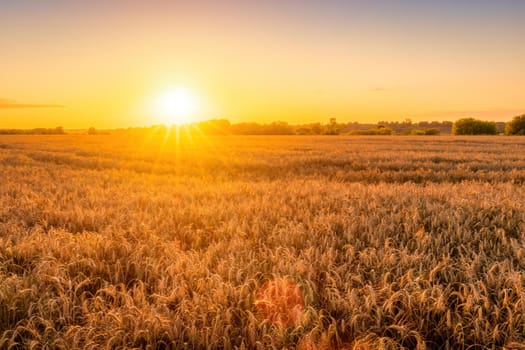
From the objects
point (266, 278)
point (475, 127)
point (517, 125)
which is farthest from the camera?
point (475, 127)

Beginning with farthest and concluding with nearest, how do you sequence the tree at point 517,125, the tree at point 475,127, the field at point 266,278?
the tree at point 475,127
the tree at point 517,125
the field at point 266,278

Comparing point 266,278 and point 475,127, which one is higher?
point 475,127

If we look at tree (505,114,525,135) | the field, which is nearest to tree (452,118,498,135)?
tree (505,114,525,135)

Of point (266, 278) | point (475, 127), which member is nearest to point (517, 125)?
point (475, 127)

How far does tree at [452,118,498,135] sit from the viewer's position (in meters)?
92.8

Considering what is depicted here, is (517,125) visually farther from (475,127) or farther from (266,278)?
(266,278)

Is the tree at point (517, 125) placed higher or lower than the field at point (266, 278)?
higher

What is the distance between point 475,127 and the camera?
92812 mm

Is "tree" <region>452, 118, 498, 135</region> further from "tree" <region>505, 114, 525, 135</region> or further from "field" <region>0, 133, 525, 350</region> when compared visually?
"field" <region>0, 133, 525, 350</region>

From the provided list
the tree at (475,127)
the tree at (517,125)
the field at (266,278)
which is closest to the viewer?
the field at (266,278)

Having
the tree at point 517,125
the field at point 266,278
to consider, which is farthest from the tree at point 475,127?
the field at point 266,278

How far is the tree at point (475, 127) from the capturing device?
92.8m

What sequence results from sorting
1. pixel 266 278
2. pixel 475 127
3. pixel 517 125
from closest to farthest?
1. pixel 266 278
2. pixel 517 125
3. pixel 475 127

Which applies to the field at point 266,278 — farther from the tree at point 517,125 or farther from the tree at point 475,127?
the tree at point 517,125
